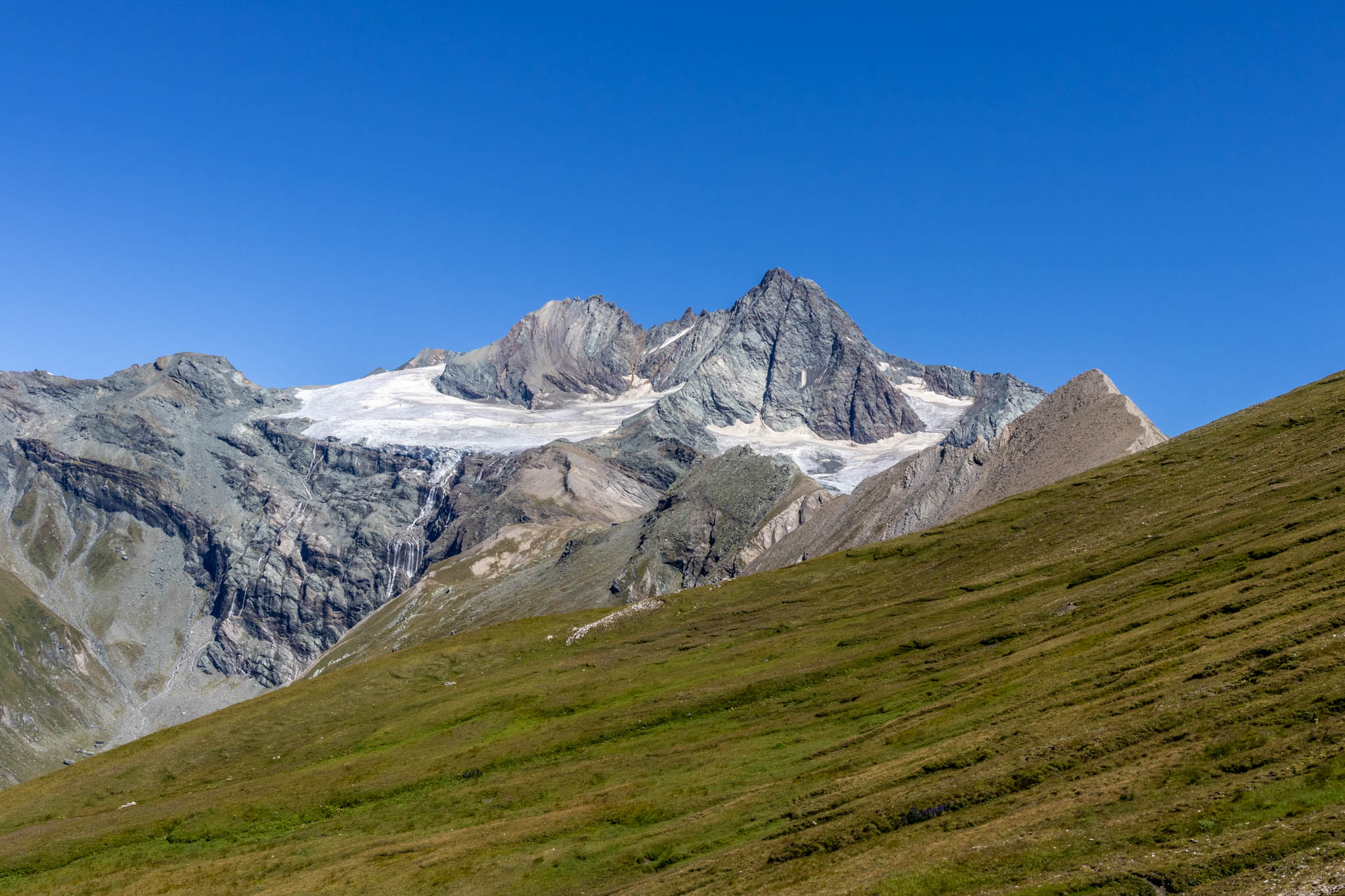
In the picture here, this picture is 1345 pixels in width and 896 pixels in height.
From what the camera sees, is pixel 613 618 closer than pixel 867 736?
No

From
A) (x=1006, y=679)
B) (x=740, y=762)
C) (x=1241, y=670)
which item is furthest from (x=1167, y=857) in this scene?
(x=740, y=762)

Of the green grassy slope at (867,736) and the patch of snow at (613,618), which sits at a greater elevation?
the patch of snow at (613,618)

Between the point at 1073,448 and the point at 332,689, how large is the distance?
135595mm

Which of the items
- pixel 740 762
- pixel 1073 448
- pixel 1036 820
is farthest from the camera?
pixel 1073 448

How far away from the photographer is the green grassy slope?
47.0 metres

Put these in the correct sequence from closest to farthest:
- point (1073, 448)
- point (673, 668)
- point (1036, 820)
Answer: point (1036, 820) < point (673, 668) < point (1073, 448)

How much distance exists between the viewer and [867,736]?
7531cm

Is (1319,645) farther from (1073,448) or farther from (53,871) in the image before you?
(1073,448)

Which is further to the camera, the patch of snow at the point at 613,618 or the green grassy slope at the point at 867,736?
the patch of snow at the point at 613,618

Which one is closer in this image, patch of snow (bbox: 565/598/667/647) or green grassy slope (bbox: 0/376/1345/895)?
green grassy slope (bbox: 0/376/1345/895)

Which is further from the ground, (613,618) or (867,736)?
(613,618)

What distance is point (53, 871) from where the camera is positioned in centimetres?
9356

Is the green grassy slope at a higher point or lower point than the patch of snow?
lower

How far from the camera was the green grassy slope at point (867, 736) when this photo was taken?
4700cm
